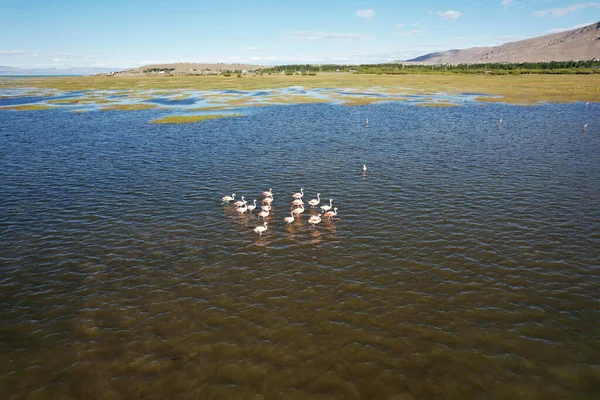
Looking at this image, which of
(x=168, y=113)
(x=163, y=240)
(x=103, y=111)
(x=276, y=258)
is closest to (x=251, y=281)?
(x=276, y=258)

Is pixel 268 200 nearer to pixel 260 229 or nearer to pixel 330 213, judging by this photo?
pixel 260 229

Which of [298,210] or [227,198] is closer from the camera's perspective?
[298,210]

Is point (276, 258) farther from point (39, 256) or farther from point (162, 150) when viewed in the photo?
point (162, 150)

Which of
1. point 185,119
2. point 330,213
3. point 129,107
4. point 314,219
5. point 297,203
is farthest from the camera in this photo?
point 129,107

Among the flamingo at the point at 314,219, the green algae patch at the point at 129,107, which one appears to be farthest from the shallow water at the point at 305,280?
the green algae patch at the point at 129,107

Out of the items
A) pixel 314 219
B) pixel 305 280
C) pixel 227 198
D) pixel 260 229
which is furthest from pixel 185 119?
pixel 305 280

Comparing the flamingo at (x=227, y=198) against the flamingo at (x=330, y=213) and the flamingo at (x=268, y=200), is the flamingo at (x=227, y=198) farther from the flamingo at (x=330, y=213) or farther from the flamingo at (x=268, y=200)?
the flamingo at (x=330, y=213)

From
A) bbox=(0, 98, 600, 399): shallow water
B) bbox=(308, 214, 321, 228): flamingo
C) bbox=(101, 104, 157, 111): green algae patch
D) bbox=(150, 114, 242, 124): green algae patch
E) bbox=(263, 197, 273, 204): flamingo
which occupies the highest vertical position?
bbox=(101, 104, 157, 111): green algae patch

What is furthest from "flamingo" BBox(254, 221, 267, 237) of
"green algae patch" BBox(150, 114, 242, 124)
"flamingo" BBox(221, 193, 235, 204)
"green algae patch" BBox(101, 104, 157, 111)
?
"green algae patch" BBox(101, 104, 157, 111)

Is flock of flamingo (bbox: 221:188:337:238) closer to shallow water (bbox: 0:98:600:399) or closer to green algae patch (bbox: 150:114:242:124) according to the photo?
shallow water (bbox: 0:98:600:399)
